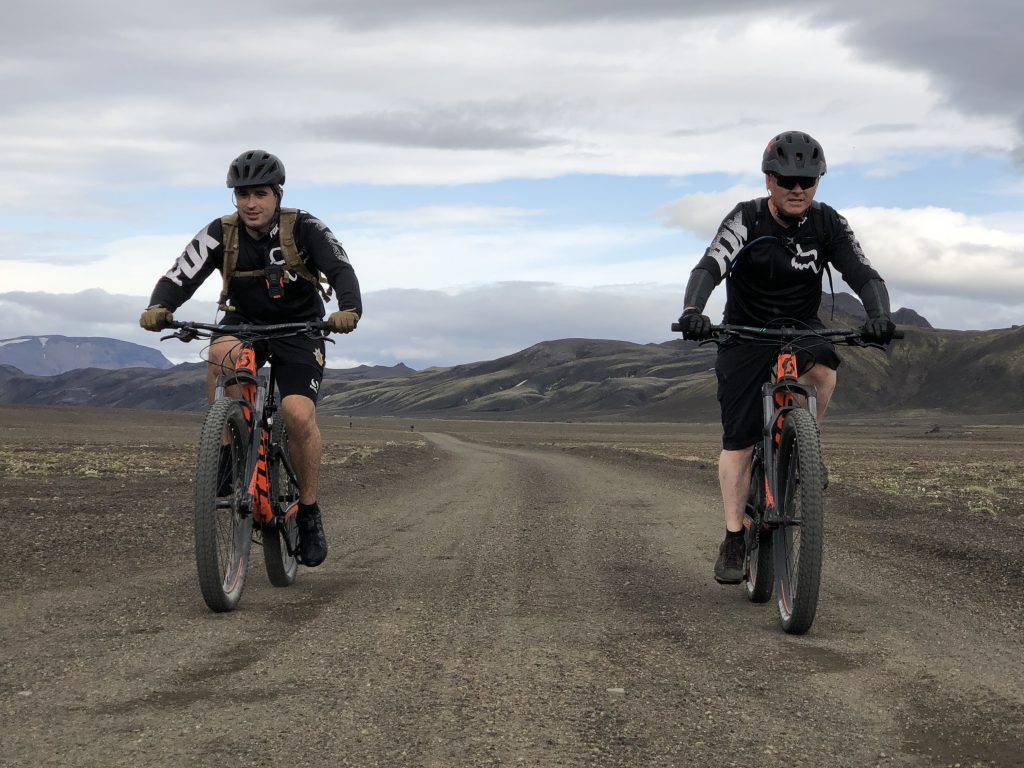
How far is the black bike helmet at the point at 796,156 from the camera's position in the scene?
5.85 meters

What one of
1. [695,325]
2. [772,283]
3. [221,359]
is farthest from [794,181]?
[221,359]

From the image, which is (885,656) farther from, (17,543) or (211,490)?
A: (17,543)

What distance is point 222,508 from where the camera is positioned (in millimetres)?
5691

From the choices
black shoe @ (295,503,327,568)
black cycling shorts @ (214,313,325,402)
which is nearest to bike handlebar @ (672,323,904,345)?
black cycling shorts @ (214,313,325,402)

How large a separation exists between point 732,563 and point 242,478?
117 inches

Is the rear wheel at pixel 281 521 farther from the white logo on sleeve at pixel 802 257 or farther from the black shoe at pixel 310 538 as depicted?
the white logo on sleeve at pixel 802 257

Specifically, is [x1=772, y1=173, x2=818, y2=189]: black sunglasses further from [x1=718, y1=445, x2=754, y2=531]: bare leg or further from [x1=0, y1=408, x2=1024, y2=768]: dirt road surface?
[x1=0, y1=408, x2=1024, y2=768]: dirt road surface

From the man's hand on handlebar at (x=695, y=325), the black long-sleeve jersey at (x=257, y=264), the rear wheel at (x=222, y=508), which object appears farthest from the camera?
the black long-sleeve jersey at (x=257, y=264)

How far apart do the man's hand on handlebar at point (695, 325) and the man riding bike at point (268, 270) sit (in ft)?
6.40

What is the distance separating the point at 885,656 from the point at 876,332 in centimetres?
189

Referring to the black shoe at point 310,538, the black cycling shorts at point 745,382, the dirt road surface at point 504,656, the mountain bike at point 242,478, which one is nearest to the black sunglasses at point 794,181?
the black cycling shorts at point 745,382

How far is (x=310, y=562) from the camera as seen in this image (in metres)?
6.65

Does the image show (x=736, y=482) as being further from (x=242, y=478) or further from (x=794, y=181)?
(x=242, y=478)

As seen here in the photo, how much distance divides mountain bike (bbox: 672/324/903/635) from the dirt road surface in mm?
234
